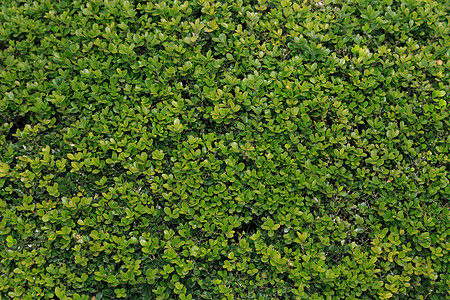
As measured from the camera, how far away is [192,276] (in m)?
3.22

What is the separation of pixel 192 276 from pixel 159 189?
0.72 m

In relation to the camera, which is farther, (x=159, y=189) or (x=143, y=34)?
(x=143, y=34)

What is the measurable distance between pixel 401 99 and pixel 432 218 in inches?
38.0

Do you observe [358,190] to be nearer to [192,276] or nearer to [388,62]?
[388,62]

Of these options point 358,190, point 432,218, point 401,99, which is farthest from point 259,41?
point 432,218

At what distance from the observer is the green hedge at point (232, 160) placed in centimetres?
320

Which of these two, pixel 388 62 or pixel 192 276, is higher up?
pixel 388 62

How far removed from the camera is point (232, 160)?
3.24 meters

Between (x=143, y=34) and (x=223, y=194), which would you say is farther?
(x=143, y=34)

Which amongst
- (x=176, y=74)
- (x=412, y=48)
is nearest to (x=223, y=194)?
(x=176, y=74)

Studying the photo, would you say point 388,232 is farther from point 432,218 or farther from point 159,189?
point 159,189

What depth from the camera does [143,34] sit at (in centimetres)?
351

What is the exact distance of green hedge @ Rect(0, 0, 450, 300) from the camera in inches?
126

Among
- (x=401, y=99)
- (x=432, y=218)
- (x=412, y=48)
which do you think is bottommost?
(x=432, y=218)
